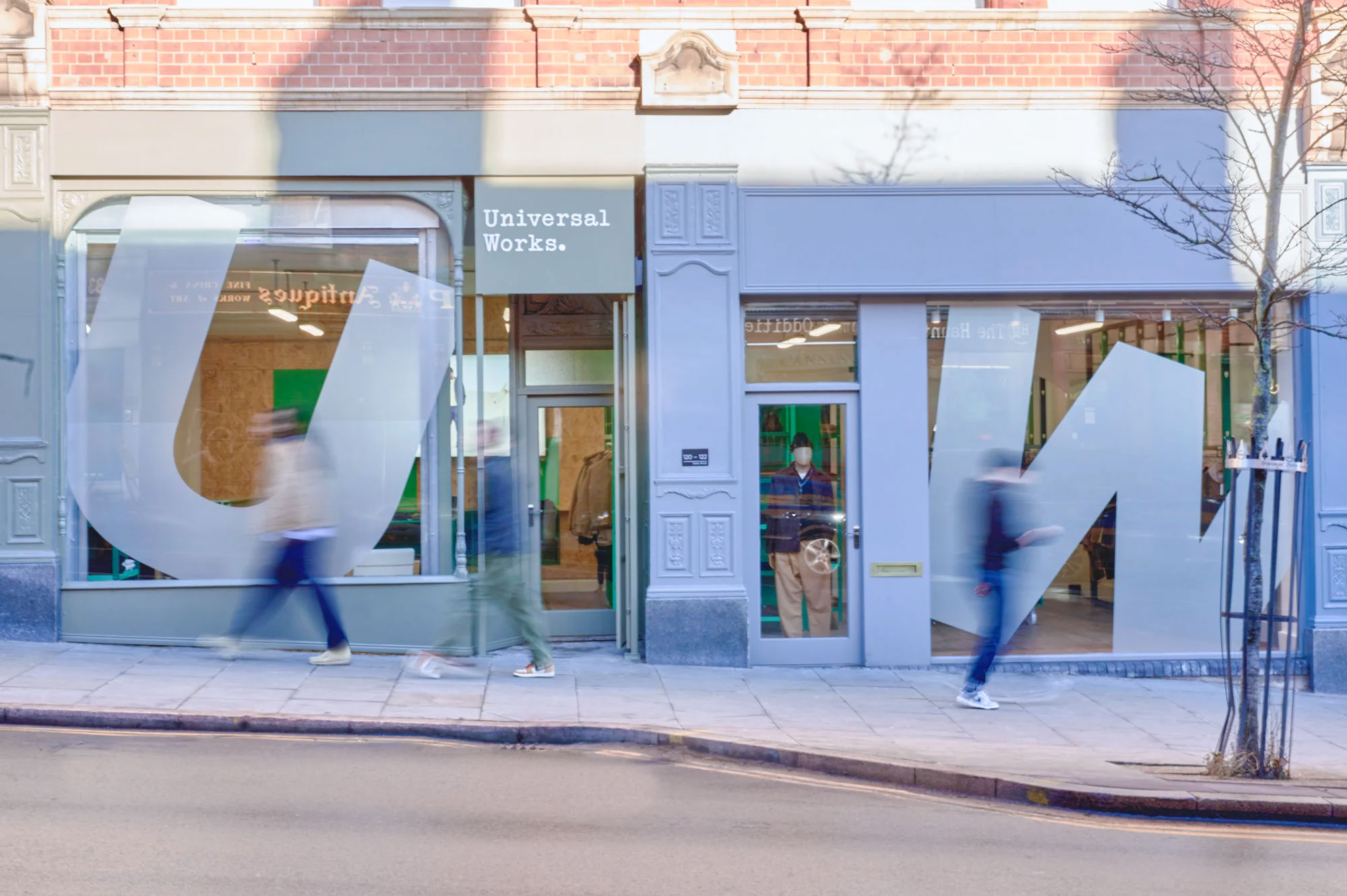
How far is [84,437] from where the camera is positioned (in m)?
9.78

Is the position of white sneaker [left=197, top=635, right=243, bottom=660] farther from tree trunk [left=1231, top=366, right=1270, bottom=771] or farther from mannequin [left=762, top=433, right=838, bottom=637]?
tree trunk [left=1231, top=366, right=1270, bottom=771]

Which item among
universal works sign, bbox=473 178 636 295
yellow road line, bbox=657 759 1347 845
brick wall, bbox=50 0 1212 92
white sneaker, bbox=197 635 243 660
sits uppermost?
brick wall, bbox=50 0 1212 92

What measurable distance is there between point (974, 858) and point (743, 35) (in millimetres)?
7107

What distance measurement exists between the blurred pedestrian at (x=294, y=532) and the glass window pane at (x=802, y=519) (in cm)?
351

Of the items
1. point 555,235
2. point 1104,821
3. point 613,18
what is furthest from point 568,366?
point 1104,821

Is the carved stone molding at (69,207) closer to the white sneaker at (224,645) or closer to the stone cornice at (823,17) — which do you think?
the white sneaker at (224,645)

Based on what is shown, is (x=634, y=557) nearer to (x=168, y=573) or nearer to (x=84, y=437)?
(x=168, y=573)

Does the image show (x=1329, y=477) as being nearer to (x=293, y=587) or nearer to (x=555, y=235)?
(x=555, y=235)

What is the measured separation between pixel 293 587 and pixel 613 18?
17.1 ft

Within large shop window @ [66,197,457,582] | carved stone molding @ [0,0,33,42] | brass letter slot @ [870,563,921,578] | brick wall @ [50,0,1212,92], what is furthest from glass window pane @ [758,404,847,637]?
carved stone molding @ [0,0,33,42]

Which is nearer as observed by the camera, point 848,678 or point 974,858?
point 974,858

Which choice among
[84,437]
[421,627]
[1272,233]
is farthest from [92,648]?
[1272,233]

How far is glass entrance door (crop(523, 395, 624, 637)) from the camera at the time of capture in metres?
11.3

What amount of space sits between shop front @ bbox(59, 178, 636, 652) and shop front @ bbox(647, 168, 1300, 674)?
73cm
